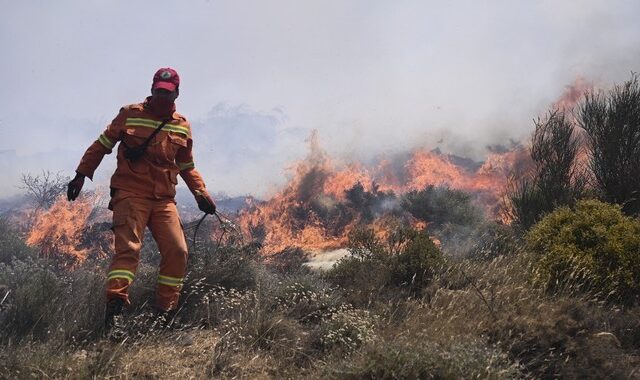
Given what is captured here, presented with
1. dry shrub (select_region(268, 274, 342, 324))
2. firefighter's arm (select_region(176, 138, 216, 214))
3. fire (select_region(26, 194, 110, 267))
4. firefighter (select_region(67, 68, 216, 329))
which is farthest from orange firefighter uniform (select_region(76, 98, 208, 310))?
fire (select_region(26, 194, 110, 267))

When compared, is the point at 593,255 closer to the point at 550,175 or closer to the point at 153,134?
the point at 550,175

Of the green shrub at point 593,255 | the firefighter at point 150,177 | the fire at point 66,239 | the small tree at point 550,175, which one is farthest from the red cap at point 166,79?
the fire at point 66,239

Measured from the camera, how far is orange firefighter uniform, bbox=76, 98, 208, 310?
3.76m

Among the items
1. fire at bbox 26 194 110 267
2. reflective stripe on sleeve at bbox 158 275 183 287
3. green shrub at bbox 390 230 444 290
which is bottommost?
fire at bbox 26 194 110 267

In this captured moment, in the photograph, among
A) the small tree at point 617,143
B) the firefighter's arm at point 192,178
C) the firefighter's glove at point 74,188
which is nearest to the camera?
the firefighter's glove at point 74,188

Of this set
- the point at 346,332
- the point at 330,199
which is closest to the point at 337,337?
the point at 346,332

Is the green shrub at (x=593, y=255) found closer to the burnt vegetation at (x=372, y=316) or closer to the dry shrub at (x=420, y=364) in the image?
the burnt vegetation at (x=372, y=316)

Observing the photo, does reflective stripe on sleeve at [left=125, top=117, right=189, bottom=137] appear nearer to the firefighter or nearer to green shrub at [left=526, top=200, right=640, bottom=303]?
A: the firefighter

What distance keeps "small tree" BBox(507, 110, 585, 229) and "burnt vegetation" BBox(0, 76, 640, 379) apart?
2.80 metres

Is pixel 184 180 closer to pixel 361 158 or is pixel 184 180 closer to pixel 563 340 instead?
pixel 563 340

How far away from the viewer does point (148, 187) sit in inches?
156

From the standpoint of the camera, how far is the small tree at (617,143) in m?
6.84

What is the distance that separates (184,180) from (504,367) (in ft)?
11.1

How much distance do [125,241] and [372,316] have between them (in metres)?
2.19
